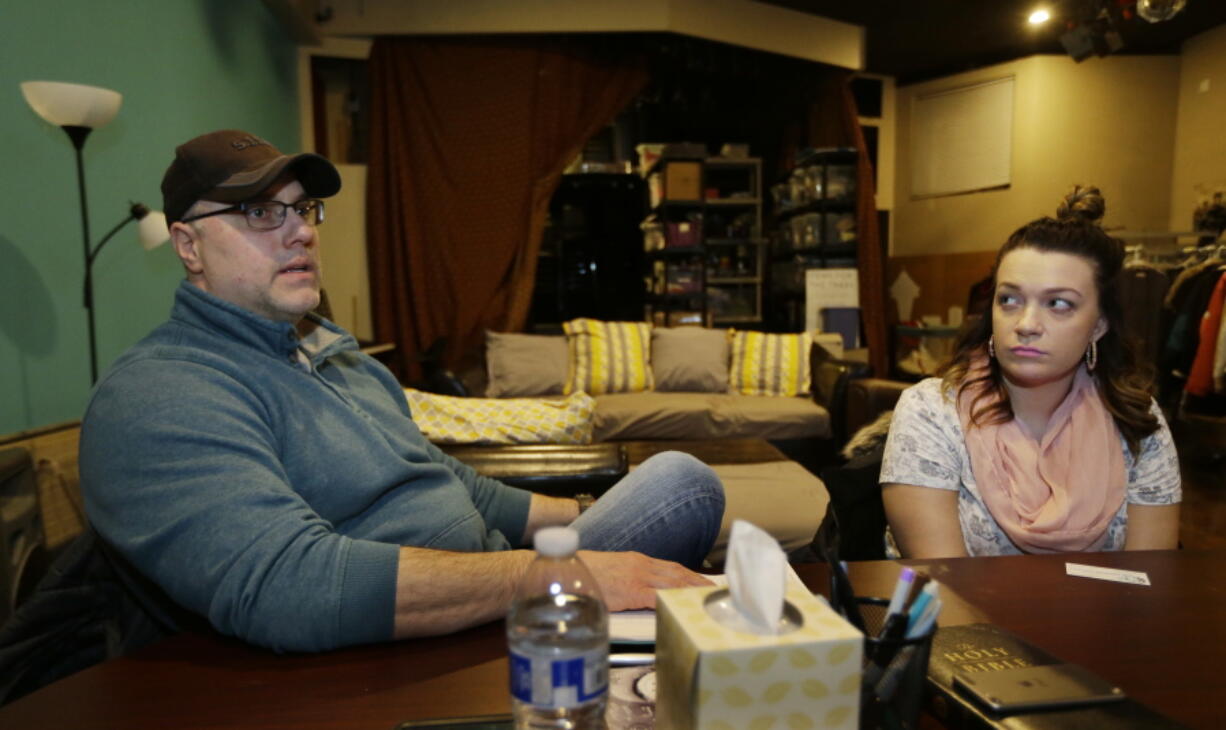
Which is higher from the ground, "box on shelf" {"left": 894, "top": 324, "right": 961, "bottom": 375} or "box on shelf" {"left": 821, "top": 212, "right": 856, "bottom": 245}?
"box on shelf" {"left": 821, "top": 212, "right": 856, "bottom": 245}

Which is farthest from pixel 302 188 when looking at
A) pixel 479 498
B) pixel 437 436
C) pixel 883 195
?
pixel 883 195

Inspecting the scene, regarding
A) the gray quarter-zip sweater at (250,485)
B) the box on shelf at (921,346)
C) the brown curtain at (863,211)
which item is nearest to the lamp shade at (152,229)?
the gray quarter-zip sweater at (250,485)

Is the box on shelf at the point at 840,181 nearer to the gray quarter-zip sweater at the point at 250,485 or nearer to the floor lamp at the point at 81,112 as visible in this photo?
the floor lamp at the point at 81,112

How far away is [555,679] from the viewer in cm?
52

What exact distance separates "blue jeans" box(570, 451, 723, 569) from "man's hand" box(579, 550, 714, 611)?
1.05 ft

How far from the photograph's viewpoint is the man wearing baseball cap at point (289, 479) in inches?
31.4

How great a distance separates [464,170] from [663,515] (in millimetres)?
4230

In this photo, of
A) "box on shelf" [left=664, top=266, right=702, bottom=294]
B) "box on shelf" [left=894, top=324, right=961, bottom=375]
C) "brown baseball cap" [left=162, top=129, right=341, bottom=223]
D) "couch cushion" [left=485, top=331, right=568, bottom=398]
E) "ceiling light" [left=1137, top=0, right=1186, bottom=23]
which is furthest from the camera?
"box on shelf" [left=894, top=324, right=961, bottom=375]

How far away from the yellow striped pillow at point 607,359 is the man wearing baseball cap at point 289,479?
2793mm

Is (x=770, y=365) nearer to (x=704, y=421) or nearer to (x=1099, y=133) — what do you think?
(x=704, y=421)

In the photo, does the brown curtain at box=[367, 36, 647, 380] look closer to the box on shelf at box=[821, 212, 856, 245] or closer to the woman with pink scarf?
the box on shelf at box=[821, 212, 856, 245]

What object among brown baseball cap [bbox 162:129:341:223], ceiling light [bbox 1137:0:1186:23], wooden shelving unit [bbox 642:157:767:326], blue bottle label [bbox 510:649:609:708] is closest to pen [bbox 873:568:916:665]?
blue bottle label [bbox 510:649:609:708]

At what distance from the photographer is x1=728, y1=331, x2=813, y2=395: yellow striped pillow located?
428 centimetres

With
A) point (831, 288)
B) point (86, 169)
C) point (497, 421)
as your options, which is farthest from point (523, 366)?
point (831, 288)
